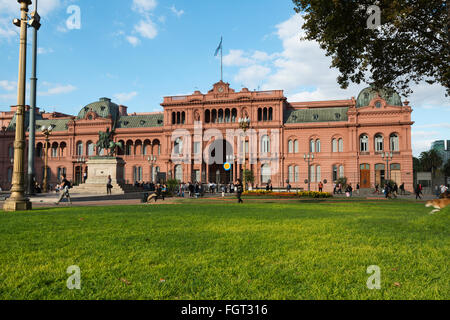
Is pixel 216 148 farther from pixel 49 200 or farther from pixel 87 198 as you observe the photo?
pixel 49 200

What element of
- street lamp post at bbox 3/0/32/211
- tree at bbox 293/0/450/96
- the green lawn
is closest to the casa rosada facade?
tree at bbox 293/0/450/96

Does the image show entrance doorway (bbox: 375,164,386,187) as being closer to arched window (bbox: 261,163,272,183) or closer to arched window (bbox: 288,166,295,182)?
arched window (bbox: 288,166,295,182)

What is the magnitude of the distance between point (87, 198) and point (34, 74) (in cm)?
1223

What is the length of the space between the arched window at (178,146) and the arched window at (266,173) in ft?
46.8

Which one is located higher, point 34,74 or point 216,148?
point 34,74

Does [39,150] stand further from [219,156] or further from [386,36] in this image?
[386,36]

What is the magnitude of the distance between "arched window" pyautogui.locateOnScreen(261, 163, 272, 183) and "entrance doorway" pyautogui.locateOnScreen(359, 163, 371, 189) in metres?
13.7

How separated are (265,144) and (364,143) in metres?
15.1

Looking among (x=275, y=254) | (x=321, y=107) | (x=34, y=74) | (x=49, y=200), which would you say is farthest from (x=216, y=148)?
(x=275, y=254)

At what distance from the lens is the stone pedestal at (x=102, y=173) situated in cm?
3678

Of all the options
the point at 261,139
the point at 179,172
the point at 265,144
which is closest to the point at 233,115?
the point at 261,139

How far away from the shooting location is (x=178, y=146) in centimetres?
6112
